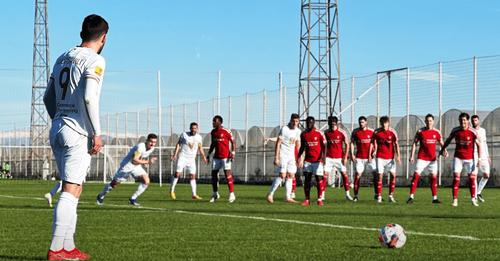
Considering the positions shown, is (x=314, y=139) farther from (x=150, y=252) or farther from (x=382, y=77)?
(x=382, y=77)

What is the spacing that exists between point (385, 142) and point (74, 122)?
14894 millimetres

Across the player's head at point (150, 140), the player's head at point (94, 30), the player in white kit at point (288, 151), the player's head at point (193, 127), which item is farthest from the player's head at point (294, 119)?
the player's head at point (94, 30)

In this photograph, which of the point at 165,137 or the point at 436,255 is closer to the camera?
the point at 436,255

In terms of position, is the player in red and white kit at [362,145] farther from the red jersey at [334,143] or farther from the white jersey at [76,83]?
the white jersey at [76,83]

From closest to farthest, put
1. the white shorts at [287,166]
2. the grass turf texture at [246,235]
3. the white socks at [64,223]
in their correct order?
the white socks at [64,223], the grass turf texture at [246,235], the white shorts at [287,166]

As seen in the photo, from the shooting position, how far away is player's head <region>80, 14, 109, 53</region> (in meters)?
7.70

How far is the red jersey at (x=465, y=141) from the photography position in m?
20.0

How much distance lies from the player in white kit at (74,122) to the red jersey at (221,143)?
1486 cm

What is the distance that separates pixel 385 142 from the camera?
71.6 ft

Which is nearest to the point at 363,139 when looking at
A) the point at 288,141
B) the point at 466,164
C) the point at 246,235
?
the point at 288,141

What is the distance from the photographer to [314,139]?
20844 millimetres

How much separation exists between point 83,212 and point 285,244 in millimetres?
7039

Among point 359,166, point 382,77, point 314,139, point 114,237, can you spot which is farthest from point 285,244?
point 382,77

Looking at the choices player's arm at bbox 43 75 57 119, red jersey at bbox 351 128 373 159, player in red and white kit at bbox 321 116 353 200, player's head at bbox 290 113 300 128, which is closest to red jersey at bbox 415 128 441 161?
red jersey at bbox 351 128 373 159
